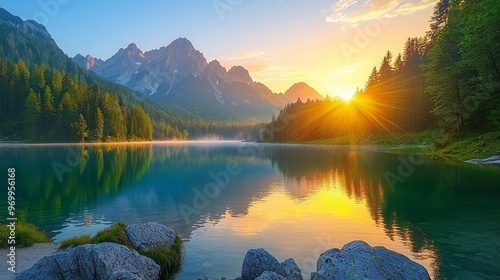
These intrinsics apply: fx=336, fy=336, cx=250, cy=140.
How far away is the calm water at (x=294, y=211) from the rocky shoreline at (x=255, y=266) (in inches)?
80.1

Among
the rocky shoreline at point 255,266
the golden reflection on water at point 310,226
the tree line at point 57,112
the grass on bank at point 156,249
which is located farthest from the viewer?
the tree line at point 57,112

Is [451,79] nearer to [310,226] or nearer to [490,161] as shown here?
[490,161]

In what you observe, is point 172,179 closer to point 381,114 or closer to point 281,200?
point 281,200

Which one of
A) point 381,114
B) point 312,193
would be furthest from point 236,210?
point 381,114

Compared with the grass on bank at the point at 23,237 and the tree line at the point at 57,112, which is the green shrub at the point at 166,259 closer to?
the grass on bank at the point at 23,237

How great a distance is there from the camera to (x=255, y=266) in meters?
13.4

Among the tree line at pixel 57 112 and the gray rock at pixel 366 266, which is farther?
the tree line at pixel 57 112

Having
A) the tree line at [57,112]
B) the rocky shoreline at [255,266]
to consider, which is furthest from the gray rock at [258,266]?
the tree line at [57,112]

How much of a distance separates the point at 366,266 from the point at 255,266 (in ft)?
14.8

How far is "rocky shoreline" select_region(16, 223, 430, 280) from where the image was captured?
35.2ft

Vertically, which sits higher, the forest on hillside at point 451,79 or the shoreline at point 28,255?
the forest on hillside at point 451,79

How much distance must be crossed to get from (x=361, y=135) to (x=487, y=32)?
10967 cm

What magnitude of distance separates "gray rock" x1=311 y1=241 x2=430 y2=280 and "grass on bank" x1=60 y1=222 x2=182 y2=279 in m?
7.15

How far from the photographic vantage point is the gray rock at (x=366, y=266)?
1045cm
